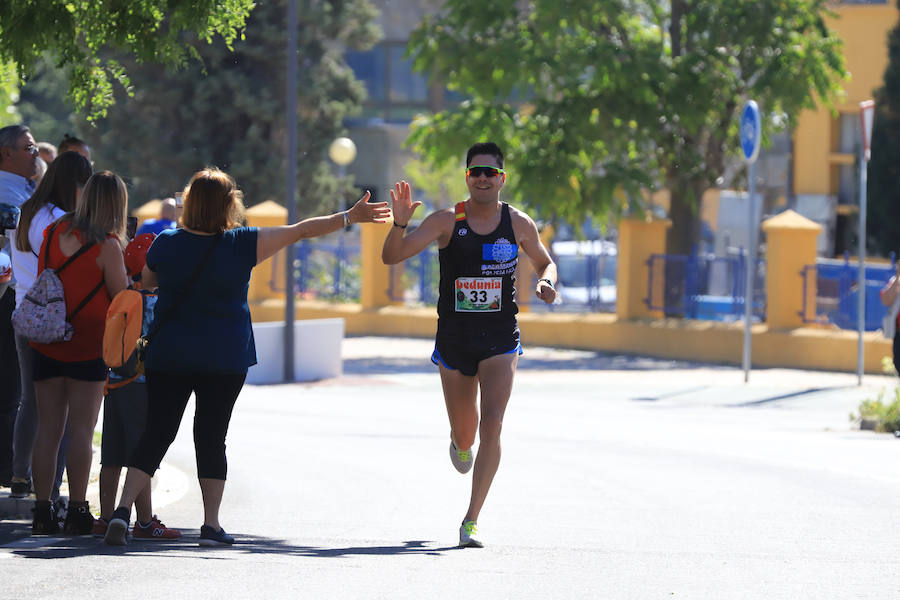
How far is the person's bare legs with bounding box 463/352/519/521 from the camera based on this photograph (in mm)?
7734

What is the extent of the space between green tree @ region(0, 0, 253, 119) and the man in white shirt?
1.84 ft

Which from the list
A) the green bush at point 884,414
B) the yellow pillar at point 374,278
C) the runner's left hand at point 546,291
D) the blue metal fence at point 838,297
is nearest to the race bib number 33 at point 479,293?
the runner's left hand at point 546,291

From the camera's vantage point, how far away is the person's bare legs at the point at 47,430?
7680 mm

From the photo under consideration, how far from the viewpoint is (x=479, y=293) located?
770 cm

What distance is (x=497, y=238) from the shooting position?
25.4ft

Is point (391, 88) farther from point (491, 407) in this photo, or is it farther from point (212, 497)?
point (212, 497)

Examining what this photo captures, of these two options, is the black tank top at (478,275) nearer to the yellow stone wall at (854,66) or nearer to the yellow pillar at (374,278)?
the yellow pillar at (374,278)

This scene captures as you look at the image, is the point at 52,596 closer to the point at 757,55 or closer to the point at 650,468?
the point at 650,468

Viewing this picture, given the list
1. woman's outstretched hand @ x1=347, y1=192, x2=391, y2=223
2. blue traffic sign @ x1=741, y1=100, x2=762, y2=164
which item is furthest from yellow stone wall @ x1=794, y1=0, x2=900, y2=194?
woman's outstretched hand @ x1=347, y1=192, x2=391, y2=223

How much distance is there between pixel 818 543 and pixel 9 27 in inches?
196

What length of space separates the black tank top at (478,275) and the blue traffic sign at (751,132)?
10.9m

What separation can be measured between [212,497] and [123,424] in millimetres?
596

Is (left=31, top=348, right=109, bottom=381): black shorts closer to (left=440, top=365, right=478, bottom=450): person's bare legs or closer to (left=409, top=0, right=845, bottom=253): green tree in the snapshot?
(left=440, top=365, right=478, bottom=450): person's bare legs

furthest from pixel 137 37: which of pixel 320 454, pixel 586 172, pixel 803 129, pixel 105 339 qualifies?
pixel 803 129
